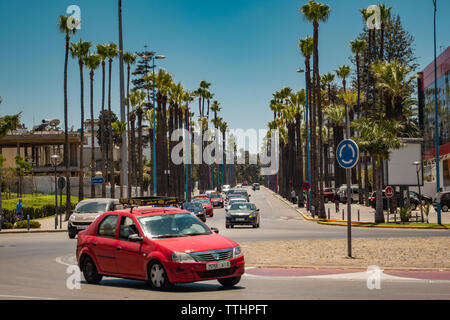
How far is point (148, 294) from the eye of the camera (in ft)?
37.7

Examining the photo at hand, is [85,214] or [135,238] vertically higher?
[135,238]

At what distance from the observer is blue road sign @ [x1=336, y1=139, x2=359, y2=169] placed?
57.5 feet

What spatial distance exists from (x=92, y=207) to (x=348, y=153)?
16.6 metres

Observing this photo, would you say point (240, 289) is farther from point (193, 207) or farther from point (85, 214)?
point (193, 207)

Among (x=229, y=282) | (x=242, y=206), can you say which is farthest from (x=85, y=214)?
(x=229, y=282)

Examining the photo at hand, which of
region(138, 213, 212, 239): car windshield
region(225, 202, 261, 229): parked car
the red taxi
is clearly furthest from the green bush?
region(138, 213, 212, 239): car windshield

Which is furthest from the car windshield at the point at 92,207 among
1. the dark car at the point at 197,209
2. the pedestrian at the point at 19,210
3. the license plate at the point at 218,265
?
the license plate at the point at 218,265

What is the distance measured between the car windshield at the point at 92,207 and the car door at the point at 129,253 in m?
18.1

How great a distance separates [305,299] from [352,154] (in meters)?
7.56

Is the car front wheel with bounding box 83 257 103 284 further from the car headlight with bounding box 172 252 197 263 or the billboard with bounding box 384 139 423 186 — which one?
the billboard with bounding box 384 139 423 186

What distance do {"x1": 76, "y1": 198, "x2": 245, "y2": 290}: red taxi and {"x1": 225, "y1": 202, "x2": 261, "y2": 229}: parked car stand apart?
22.8 metres

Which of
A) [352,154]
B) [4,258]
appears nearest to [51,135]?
[4,258]

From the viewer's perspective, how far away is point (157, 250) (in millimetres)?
11781

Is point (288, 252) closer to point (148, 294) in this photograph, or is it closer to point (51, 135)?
point (148, 294)
